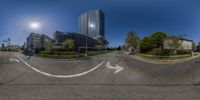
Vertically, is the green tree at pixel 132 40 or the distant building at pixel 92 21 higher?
Result: the distant building at pixel 92 21

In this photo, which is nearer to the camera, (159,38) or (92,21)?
(92,21)

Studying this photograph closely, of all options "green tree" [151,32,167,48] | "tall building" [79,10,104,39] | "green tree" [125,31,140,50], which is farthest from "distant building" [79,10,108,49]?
"green tree" [151,32,167,48]

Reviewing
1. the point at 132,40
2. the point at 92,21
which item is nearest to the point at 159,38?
the point at 132,40

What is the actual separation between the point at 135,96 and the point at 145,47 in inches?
698

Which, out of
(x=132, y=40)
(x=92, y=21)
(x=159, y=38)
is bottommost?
(x=132, y=40)

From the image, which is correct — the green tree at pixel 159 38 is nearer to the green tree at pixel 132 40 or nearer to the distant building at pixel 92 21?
the green tree at pixel 132 40

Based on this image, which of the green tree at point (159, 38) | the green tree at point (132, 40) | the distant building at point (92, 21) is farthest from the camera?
the green tree at point (159, 38)

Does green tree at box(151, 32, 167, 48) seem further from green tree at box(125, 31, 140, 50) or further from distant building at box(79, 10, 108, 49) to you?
distant building at box(79, 10, 108, 49)

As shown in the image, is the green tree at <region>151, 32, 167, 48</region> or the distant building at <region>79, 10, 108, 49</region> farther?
the green tree at <region>151, 32, 167, 48</region>

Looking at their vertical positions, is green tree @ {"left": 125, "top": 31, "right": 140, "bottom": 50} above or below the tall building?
below

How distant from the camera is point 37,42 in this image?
65312mm

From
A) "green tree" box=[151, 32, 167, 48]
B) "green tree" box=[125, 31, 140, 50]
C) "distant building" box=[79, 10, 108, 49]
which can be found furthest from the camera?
"green tree" box=[151, 32, 167, 48]

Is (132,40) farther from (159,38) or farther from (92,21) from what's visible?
(159,38)

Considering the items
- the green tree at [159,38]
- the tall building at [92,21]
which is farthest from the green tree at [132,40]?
the tall building at [92,21]
